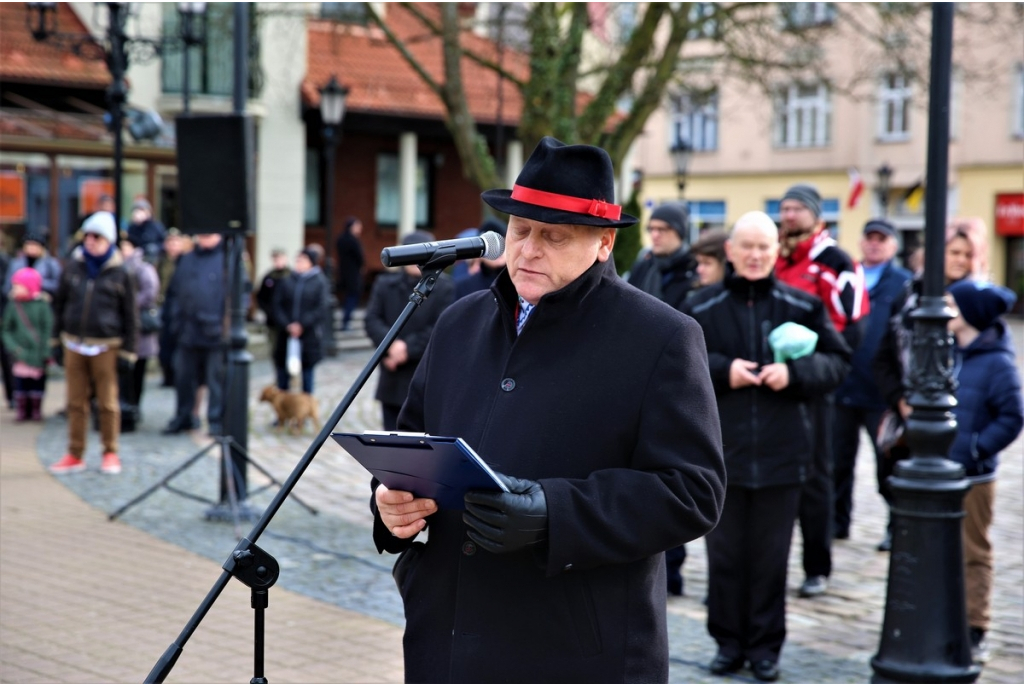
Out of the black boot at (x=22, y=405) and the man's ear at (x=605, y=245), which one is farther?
the black boot at (x=22, y=405)

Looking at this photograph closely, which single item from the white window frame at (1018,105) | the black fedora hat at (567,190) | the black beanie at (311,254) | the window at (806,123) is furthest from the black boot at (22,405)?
the window at (806,123)

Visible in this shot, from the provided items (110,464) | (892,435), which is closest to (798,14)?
(110,464)

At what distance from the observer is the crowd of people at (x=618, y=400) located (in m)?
2.96

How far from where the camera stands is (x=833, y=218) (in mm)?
42812

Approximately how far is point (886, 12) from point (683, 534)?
15463 mm

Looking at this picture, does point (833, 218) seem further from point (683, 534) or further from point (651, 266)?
point (683, 534)

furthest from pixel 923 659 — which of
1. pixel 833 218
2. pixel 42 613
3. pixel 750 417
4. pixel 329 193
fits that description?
pixel 833 218

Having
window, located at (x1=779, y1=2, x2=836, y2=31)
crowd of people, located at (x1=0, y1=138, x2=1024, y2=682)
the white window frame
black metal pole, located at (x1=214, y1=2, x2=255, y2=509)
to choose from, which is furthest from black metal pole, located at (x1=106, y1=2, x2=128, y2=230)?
the white window frame

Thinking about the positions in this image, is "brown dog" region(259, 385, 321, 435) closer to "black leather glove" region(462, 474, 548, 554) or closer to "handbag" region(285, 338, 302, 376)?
"handbag" region(285, 338, 302, 376)

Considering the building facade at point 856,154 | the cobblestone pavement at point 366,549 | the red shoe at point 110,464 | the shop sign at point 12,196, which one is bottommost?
the cobblestone pavement at point 366,549

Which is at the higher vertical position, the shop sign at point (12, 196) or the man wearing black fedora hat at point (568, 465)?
the shop sign at point (12, 196)

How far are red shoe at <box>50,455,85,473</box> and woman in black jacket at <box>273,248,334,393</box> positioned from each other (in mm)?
4068

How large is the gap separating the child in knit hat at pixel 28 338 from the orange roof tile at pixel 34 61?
1171cm

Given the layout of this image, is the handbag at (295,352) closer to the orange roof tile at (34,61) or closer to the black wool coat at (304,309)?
the black wool coat at (304,309)
